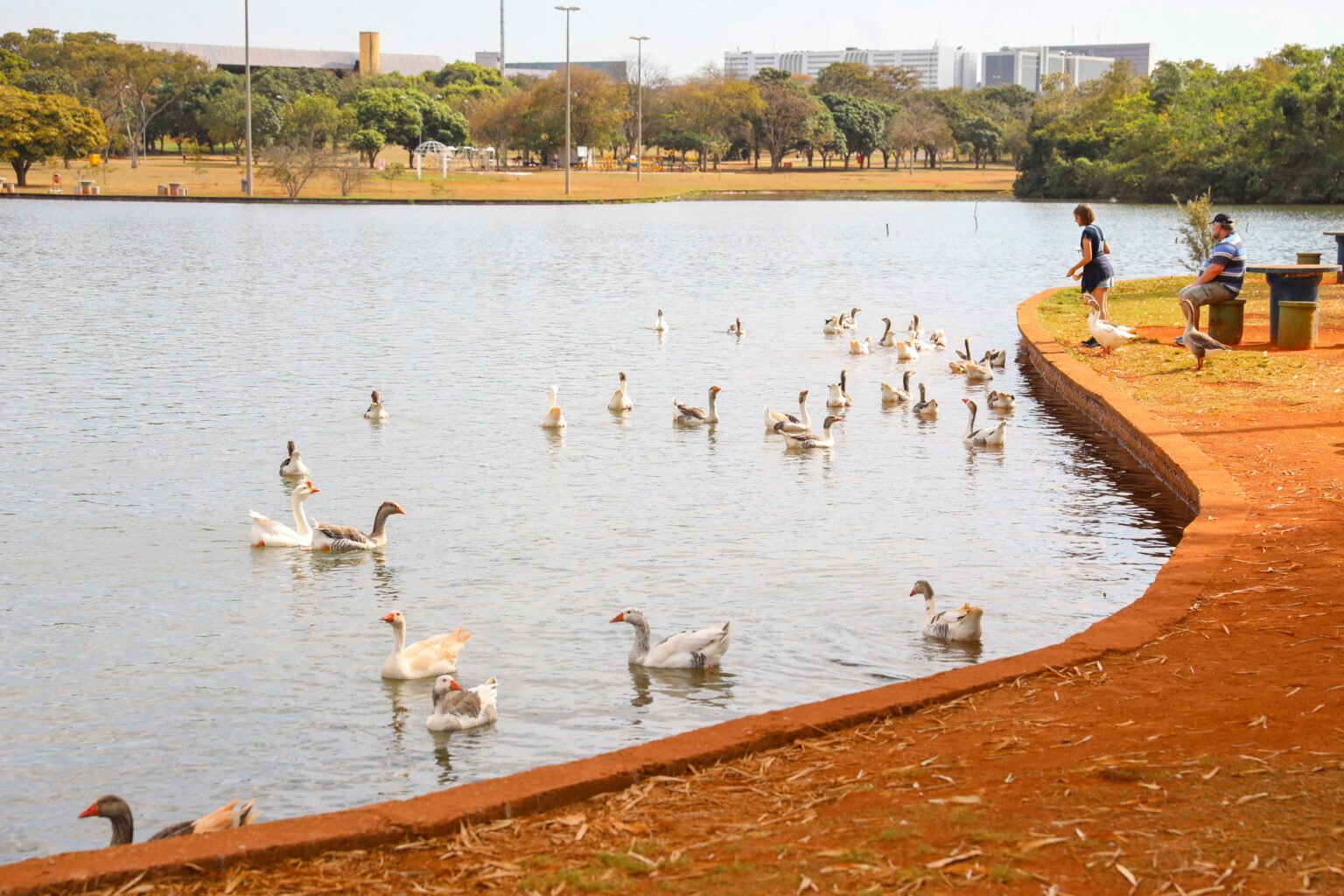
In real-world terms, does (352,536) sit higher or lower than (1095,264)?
lower

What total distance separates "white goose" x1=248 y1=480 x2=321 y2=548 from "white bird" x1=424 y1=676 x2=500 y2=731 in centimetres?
403

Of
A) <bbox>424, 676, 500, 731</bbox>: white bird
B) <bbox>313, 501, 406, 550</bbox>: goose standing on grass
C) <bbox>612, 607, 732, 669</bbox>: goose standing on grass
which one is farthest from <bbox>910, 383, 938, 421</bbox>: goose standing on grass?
<bbox>424, 676, 500, 731</bbox>: white bird

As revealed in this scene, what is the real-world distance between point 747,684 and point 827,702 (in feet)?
5.83

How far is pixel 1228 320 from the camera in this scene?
57.5ft

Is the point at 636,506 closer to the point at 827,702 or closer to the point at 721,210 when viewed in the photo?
the point at 827,702

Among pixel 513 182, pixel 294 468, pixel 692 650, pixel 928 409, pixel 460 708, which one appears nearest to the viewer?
pixel 460 708

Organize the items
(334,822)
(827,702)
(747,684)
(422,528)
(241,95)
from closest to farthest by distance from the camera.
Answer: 1. (334,822)
2. (827,702)
3. (747,684)
4. (422,528)
5. (241,95)

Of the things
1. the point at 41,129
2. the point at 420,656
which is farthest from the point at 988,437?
the point at 41,129


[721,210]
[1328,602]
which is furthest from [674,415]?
[721,210]

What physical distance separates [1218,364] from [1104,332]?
1829 millimetres

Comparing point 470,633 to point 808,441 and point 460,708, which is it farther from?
point 808,441

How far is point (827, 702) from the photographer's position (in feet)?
20.0

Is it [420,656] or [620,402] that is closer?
[420,656]

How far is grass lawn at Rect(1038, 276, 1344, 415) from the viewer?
13922 mm
